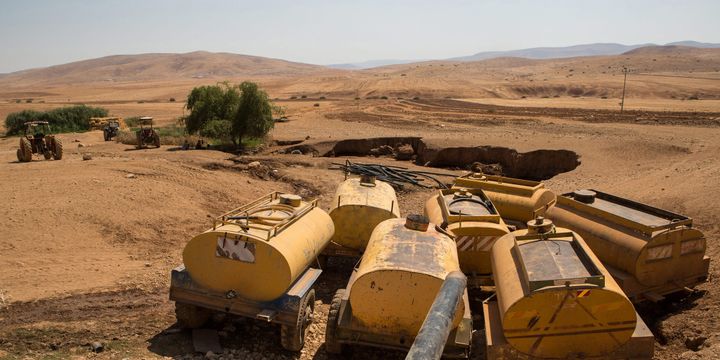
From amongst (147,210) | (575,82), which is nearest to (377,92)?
(575,82)

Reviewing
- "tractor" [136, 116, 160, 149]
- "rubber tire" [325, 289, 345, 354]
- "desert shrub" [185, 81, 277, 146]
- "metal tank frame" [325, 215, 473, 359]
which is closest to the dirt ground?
"rubber tire" [325, 289, 345, 354]

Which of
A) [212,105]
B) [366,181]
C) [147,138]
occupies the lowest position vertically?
[147,138]

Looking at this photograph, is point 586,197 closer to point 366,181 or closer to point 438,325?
point 366,181

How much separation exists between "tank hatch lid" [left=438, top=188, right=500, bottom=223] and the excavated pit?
9.40m

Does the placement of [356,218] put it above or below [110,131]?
below

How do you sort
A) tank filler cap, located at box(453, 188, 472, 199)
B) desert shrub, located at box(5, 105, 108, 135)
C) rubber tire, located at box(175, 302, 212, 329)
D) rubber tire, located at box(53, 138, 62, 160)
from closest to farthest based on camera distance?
rubber tire, located at box(175, 302, 212, 329) → tank filler cap, located at box(453, 188, 472, 199) → rubber tire, located at box(53, 138, 62, 160) → desert shrub, located at box(5, 105, 108, 135)

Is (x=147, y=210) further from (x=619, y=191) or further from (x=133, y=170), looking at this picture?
(x=619, y=191)

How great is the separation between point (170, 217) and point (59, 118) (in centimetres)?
3130

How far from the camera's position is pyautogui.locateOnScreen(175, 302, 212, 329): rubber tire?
8.11 meters

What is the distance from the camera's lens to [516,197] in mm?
12133

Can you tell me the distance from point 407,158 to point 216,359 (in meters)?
18.7

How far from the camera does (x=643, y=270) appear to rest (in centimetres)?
823

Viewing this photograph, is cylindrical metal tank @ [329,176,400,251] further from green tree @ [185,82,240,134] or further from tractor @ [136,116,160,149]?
tractor @ [136,116,160,149]

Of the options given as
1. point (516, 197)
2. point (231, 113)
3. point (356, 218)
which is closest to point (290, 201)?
point (356, 218)
